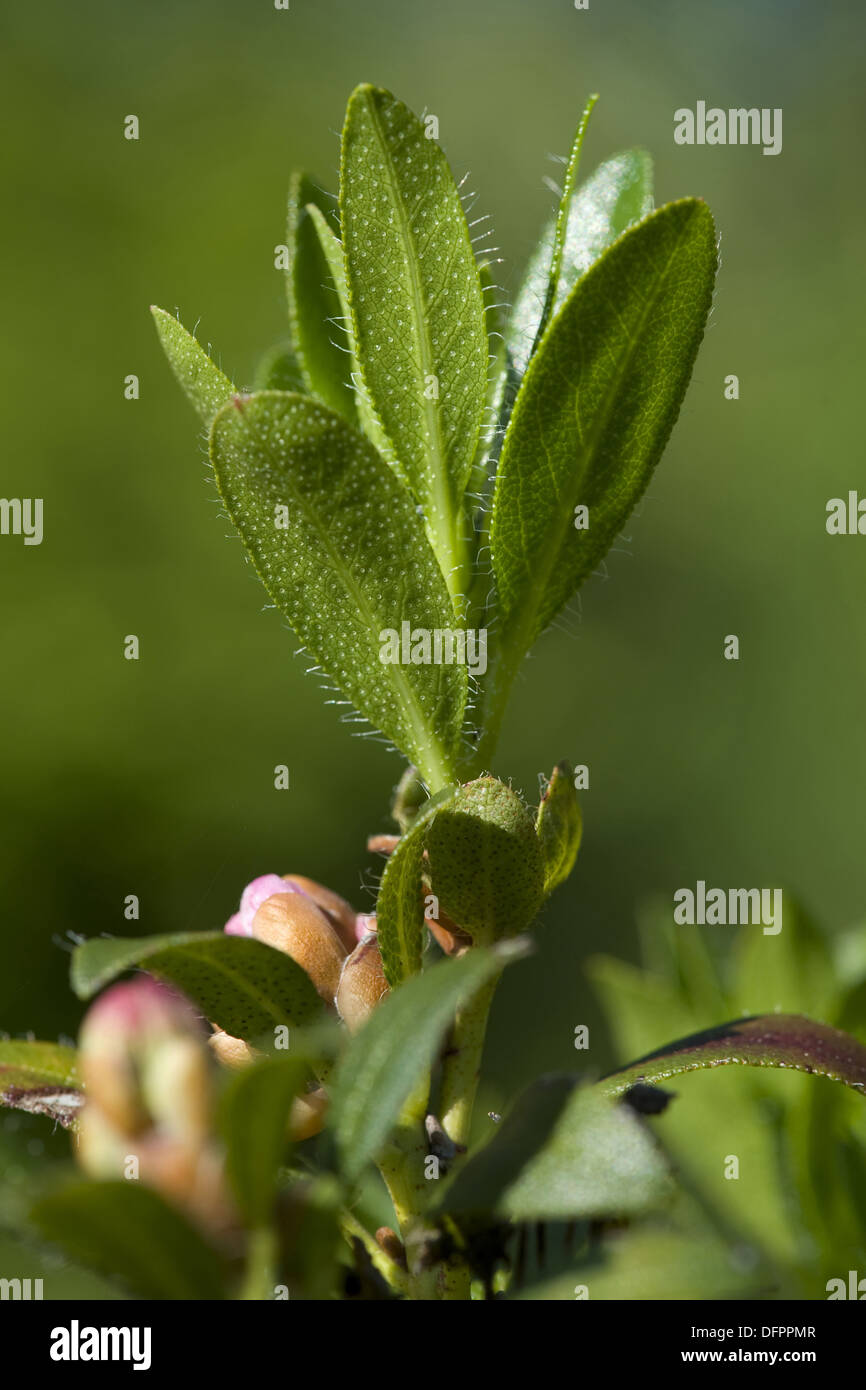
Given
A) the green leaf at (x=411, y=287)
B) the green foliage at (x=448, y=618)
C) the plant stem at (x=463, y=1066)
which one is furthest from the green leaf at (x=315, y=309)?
the plant stem at (x=463, y=1066)

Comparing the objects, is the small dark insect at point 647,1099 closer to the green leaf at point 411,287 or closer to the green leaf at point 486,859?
the green leaf at point 486,859

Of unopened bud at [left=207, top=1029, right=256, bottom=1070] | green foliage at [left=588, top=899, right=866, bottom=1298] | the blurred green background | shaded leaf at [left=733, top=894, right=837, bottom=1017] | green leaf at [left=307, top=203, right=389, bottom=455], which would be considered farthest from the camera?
the blurred green background

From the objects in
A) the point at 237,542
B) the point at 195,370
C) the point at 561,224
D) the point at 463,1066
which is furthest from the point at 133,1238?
the point at 237,542

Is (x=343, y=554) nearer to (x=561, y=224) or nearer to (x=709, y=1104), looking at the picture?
(x=561, y=224)

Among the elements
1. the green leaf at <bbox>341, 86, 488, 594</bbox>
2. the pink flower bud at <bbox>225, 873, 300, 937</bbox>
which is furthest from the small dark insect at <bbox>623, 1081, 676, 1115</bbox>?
the green leaf at <bbox>341, 86, 488, 594</bbox>

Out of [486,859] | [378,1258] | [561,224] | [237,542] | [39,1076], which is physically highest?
[237,542]

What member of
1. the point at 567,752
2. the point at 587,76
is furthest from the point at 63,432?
the point at 587,76

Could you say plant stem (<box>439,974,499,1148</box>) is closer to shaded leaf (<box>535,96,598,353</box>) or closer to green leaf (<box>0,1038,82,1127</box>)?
green leaf (<box>0,1038,82,1127</box>)
